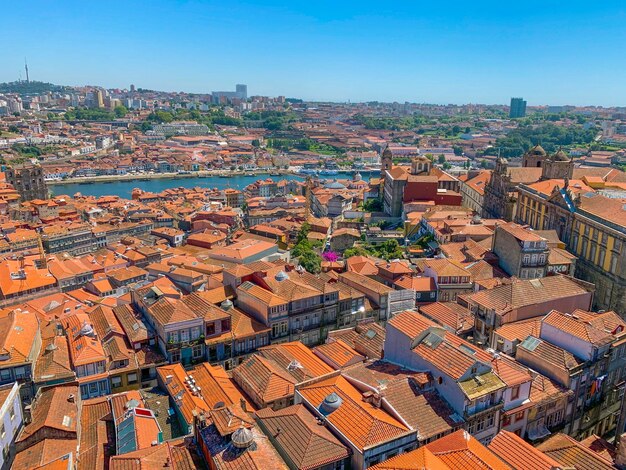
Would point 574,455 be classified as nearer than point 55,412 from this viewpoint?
Yes

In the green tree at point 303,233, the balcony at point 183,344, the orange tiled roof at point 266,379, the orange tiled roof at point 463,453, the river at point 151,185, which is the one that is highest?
the orange tiled roof at point 463,453

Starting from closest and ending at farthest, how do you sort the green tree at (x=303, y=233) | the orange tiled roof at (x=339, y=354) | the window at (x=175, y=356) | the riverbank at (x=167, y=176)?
the orange tiled roof at (x=339, y=354) → the window at (x=175, y=356) → the green tree at (x=303, y=233) → the riverbank at (x=167, y=176)

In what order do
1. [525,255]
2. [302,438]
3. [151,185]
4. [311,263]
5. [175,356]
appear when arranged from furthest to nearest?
[151,185], [311,263], [525,255], [175,356], [302,438]

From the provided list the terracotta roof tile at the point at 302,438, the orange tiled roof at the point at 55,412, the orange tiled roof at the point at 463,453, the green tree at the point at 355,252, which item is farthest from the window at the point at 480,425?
the green tree at the point at 355,252

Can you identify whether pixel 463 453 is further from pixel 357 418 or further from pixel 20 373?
pixel 20 373

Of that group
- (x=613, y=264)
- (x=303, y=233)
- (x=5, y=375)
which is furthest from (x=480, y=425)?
(x=303, y=233)

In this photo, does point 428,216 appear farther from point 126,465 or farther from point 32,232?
point 32,232

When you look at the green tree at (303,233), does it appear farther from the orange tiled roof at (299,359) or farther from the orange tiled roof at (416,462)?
the orange tiled roof at (416,462)

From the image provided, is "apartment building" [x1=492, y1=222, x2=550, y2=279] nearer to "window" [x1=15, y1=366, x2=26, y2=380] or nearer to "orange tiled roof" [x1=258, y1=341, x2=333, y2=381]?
"orange tiled roof" [x1=258, y1=341, x2=333, y2=381]

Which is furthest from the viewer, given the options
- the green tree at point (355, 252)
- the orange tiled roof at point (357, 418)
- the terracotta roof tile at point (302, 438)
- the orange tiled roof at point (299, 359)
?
the green tree at point (355, 252)
